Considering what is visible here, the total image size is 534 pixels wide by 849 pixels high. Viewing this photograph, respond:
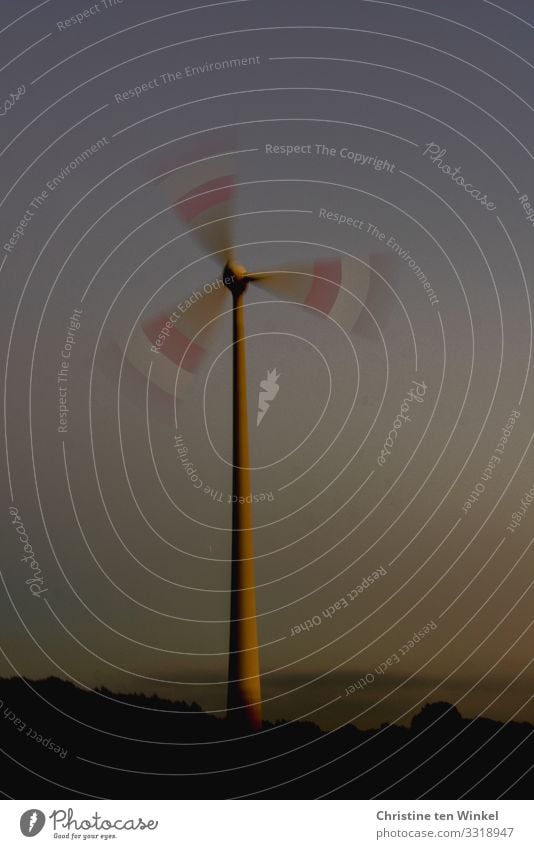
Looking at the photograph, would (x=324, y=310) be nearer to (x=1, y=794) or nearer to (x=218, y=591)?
(x=218, y=591)

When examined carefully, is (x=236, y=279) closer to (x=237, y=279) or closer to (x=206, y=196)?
(x=237, y=279)

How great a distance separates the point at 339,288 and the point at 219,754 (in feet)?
33.5

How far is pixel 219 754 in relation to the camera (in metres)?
30.9

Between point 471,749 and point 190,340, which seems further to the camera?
point 471,749

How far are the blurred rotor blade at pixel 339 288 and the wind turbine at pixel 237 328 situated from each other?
2cm

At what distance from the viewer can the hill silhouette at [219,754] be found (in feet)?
100

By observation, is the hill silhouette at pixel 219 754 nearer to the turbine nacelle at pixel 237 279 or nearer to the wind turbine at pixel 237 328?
the wind turbine at pixel 237 328

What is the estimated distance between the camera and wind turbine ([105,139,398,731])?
30688mm

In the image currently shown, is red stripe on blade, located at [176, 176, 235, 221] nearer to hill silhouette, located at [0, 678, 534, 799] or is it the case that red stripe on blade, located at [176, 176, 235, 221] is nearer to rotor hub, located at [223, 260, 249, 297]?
rotor hub, located at [223, 260, 249, 297]

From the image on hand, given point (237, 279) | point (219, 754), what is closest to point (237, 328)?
point (237, 279)
